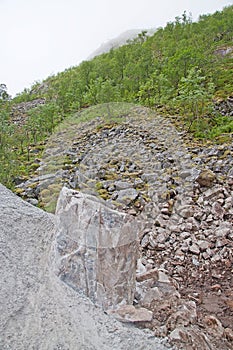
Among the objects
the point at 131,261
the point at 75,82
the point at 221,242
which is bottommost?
the point at 221,242

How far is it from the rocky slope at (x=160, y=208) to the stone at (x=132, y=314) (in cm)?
1

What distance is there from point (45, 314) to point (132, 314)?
684mm

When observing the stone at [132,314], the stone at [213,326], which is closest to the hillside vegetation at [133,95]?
the stone at [132,314]

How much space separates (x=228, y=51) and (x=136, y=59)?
3727mm

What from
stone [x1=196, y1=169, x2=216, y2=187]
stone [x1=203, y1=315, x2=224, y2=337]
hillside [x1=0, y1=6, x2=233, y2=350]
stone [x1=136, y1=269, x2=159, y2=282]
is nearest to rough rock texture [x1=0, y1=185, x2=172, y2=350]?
hillside [x1=0, y1=6, x2=233, y2=350]

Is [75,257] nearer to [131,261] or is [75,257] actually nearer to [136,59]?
[131,261]

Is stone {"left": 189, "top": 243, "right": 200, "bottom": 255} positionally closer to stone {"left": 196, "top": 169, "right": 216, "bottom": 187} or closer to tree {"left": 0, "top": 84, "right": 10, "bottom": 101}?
stone {"left": 196, "top": 169, "right": 216, "bottom": 187}

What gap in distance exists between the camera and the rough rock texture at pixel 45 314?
2535 millimetres

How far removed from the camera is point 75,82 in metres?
6.59

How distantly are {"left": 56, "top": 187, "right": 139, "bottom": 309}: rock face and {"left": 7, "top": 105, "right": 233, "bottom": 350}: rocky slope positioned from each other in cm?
22

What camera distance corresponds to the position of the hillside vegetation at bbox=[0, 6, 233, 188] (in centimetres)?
492

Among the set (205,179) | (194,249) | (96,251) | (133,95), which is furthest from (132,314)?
(133,95)

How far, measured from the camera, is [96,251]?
9.31 feet

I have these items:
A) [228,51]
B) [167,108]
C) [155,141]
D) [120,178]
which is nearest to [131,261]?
[120,178]
